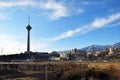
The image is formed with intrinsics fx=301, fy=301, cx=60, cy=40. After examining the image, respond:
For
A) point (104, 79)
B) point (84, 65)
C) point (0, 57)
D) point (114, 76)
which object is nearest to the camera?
point (104, 79)

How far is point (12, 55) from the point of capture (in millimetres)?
197750

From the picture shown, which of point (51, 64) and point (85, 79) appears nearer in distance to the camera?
point (85, 79)

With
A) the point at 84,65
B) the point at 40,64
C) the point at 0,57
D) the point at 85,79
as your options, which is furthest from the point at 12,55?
the point at 85,79

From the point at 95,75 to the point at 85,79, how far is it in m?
7.90

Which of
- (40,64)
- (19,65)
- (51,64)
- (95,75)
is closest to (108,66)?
(95,75)

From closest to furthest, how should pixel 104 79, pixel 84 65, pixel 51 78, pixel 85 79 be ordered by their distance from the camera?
pixel 85 79, pixel 104 79, pixel 51 78, pixel 84 65

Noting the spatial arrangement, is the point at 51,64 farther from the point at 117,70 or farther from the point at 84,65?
the point at 117,70

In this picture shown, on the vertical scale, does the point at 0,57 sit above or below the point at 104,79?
above

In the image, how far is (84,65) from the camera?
334 feet

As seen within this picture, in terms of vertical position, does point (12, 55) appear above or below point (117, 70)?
above

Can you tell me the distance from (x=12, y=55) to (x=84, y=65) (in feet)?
341

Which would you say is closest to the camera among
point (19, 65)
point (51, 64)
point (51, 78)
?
point (51, 78)

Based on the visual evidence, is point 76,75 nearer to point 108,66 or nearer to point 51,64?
point 108,66

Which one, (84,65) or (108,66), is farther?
(84,65)
